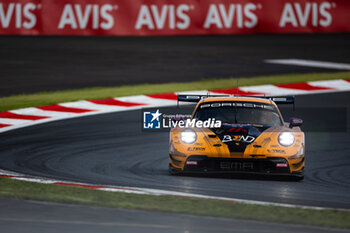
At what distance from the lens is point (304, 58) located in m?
28.2

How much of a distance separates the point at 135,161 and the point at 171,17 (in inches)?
872

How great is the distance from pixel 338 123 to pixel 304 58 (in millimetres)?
12500

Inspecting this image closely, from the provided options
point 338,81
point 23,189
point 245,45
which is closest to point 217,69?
point 338,81

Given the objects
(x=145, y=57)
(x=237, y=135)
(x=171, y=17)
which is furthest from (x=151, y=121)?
(x=171, y=17)

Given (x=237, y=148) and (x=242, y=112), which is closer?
(x=237, y=148)

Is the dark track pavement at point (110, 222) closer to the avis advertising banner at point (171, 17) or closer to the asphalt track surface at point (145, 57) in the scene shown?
the asphalt track surface at point (145, 57)

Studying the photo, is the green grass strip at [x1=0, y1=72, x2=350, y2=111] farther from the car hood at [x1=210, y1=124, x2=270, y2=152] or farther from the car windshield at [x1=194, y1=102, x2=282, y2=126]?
the car hood at [x1=210, y1=124, x2=270, y2=152]

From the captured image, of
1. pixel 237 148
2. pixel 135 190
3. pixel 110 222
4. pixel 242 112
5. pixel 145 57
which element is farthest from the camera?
pixel 145 57

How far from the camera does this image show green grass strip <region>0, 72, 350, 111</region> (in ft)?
60.1

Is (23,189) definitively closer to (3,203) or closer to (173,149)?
(3,203)

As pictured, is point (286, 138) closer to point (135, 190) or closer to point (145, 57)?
point (135, 190)

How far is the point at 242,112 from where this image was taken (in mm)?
11820

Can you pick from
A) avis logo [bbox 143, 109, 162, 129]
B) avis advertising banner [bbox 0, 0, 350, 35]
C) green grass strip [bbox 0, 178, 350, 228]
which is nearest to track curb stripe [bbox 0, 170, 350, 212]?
green grass strip [bbox 0, 178, 350, 228]

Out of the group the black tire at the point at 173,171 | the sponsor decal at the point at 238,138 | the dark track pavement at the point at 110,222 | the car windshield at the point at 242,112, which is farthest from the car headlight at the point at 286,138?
the dark track pavement at the point at 110,222
